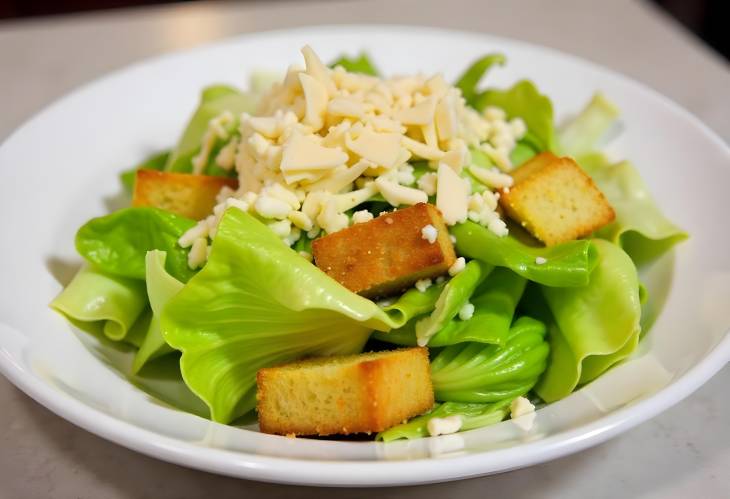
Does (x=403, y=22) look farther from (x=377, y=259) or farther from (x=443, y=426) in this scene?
(x=443, y=426)

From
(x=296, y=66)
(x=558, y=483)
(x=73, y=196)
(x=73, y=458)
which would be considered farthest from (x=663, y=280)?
(x=73, y=196)

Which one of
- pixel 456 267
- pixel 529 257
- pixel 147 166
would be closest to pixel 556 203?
pixel 529 257

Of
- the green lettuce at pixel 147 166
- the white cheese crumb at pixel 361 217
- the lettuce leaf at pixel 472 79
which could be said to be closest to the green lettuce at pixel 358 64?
the lettuce leaf at pixel 472 79

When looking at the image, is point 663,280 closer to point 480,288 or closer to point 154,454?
point 480,288

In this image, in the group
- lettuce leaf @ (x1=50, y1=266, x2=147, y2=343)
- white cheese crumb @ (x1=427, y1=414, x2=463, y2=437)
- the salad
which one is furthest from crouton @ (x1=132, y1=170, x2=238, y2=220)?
white cheese crumb @ (x1=427, y1=414, x2=463, y2=437)

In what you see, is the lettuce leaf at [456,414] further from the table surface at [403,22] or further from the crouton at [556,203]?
the crouton at [556,203]

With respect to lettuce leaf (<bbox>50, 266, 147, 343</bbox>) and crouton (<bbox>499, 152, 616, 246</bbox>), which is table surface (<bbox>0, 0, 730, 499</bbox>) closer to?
lettuce leaf (<bbox>50, 266, 147, 343</bbox>)
